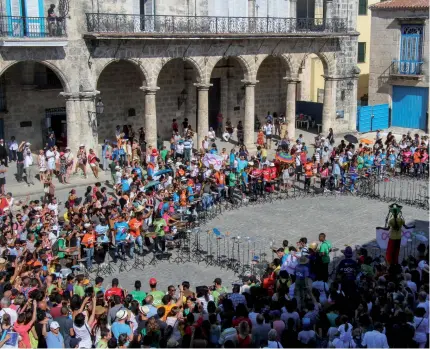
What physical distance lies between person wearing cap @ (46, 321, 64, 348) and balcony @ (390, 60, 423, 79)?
29.9 m

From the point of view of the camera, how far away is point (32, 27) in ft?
78.9

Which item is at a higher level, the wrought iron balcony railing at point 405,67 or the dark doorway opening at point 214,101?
the wrought iron balcony railing at point 405,67

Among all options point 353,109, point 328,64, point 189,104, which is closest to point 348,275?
point 189,104

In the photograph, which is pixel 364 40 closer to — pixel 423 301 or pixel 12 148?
pixel 12 148

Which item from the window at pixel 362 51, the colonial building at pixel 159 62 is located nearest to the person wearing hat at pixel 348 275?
the colonial building at pixel 159 62

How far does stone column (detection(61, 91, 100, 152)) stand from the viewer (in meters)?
Answer: 25.3

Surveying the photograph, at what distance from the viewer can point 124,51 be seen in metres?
26.5

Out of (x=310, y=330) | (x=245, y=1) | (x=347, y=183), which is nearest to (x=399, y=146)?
(x=347, y=183)

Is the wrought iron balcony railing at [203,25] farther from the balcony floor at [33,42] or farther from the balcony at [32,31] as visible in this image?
the balcony floor at [33,42]

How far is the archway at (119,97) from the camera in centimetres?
2998

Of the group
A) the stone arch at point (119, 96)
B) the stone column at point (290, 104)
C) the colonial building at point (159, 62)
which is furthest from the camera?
the stone column at point (290, 104)

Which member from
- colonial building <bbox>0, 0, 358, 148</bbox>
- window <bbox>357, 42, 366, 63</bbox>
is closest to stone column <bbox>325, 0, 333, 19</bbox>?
colonial building <bbox>0, 0, 358, 148</bbox>

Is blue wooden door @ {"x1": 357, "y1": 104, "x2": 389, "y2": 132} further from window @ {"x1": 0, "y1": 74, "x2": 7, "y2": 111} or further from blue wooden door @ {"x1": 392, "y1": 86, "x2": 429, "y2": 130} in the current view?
window @ {"x1": 0, "y1": 74, "x2": 7, "y2": 111}

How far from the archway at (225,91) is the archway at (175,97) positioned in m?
1.92
